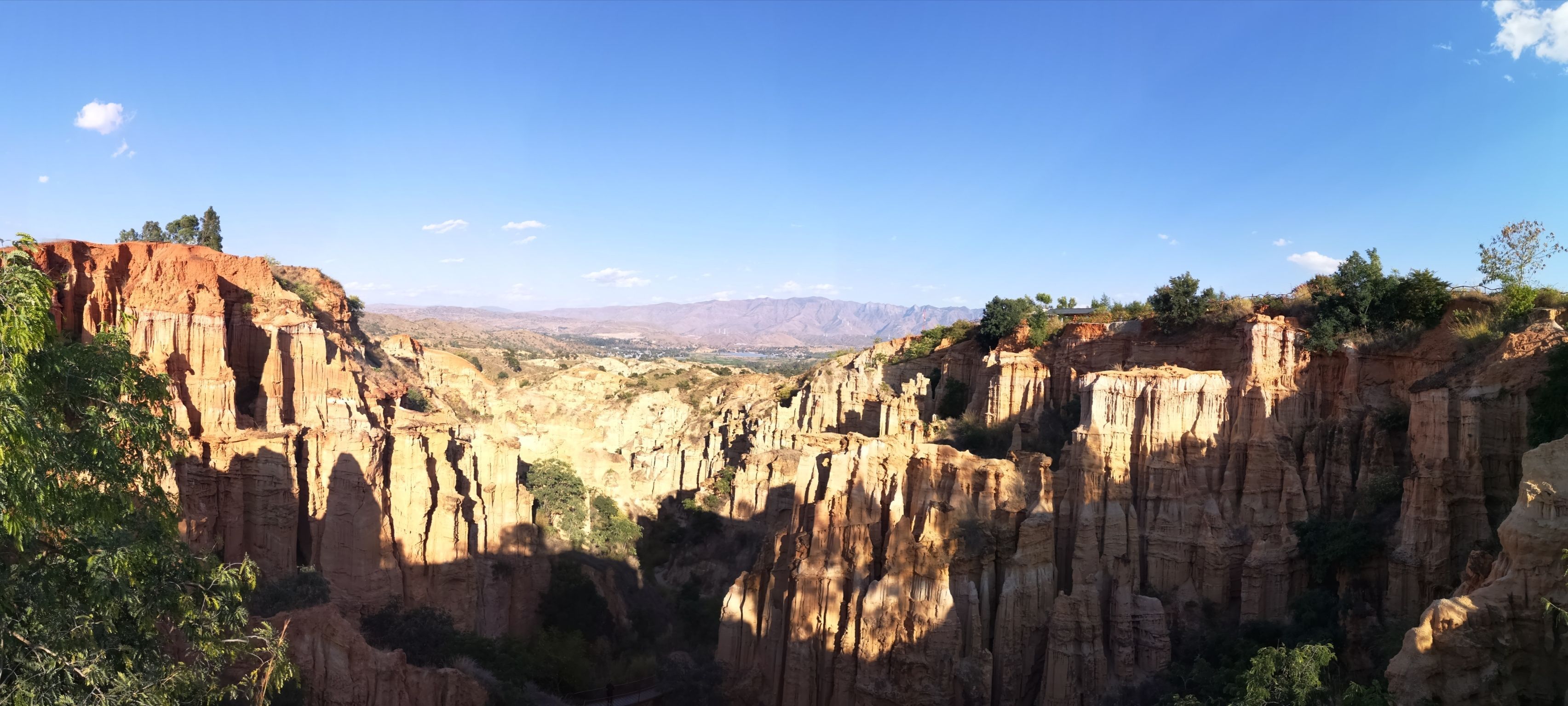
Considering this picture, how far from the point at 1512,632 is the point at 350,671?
21239 millimetres

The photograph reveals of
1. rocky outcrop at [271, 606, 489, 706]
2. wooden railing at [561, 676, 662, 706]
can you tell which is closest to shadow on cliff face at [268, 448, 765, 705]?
wooden railing at [561, 676, 662, 706]

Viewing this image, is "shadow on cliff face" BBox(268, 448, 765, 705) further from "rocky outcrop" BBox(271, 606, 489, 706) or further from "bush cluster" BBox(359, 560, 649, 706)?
"rocky outcrop" BBox(271, 606, 489, 706)

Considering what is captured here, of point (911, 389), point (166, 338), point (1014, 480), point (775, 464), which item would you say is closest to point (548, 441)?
point (775, 464)

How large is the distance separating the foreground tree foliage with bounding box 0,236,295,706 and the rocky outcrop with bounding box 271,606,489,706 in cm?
840

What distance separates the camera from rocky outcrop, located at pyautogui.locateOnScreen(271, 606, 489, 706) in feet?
58.9

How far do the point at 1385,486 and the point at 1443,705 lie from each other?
35.4 feet

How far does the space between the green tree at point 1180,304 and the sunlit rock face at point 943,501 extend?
213cm

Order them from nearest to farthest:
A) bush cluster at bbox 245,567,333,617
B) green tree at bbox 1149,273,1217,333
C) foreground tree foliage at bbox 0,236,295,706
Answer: foreground tree foliage at bbox 0,236,295,706 → bush cluster at bbox 245,567,333,617 → green tree at bbox 1149,273,1217,333

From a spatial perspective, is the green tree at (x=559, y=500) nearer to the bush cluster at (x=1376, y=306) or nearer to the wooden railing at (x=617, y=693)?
the wooden railing at (x=617, y=693)

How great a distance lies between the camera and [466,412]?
4769cm

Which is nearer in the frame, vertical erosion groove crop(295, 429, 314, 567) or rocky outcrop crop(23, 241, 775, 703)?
rocky outcrop crop(23, 241, 775, 703)

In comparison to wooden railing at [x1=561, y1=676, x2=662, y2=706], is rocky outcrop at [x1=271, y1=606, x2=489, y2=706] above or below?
above

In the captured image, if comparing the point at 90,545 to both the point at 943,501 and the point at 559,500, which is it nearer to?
the point at 943,501

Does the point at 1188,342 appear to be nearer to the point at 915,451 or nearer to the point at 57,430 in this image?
the point at 915,451
